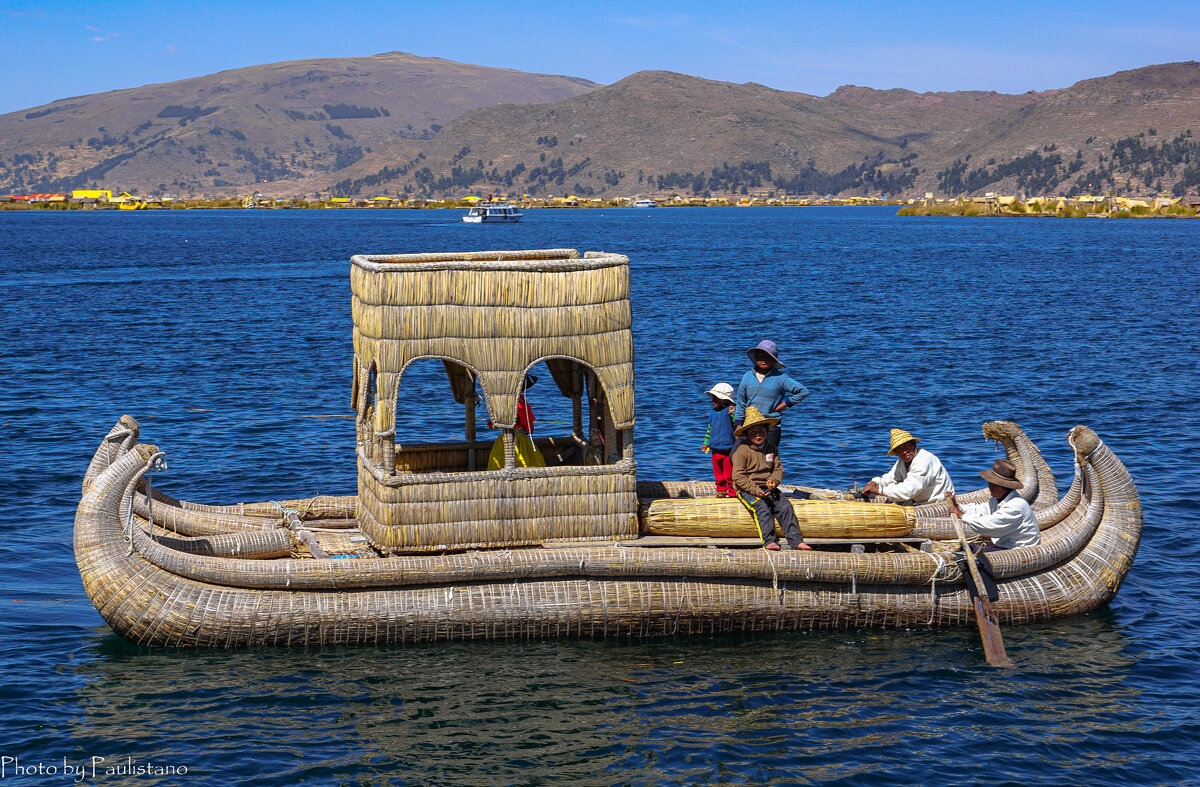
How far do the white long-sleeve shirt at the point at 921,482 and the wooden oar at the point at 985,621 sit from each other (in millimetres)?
1022

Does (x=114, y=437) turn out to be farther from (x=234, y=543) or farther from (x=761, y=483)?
(x=761, y=483)

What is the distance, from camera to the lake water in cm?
1173

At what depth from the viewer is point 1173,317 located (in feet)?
166

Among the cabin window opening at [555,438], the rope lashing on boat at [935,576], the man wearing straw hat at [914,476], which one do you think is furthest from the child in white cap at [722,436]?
the rope lashing on boat at [935,576]

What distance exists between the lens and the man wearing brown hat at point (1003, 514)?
14.2m

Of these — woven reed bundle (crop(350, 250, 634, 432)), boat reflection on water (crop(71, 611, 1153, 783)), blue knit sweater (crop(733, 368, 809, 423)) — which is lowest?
boat reflection on water (crop(71, 611, 1153, 783))

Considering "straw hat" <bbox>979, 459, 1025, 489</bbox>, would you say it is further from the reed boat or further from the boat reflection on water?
the boat reflection on water

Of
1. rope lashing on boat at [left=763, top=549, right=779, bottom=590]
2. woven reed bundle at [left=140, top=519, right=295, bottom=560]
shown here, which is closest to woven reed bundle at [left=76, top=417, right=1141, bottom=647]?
rope lashing on boat at [left=763, top=549, right=779, bottom=590]

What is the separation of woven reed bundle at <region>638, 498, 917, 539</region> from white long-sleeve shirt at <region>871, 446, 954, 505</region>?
46 cm

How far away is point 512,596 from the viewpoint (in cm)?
1357

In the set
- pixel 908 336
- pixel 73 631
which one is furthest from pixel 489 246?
pixel 73 631

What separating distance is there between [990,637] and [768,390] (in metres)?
4.03

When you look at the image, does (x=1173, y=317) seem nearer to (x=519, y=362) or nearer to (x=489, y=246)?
(x=519, y=362)

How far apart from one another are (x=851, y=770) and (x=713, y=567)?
9.80 feet
